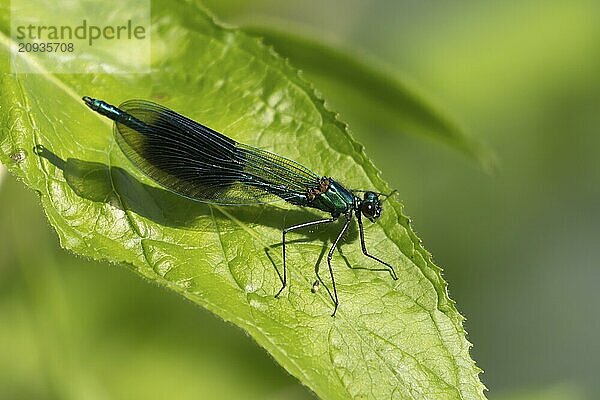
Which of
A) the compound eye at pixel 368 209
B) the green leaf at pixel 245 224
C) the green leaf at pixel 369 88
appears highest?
the green leaf at pixel 369 88

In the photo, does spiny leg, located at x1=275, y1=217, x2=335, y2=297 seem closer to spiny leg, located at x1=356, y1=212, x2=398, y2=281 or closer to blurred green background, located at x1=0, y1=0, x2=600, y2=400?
spiny leg, located at x1=356, y1=212, x2=398, y2=281

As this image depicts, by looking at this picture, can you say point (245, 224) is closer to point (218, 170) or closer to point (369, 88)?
point (218, 170)

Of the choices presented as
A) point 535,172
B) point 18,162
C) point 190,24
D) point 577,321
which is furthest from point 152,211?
point 577,321

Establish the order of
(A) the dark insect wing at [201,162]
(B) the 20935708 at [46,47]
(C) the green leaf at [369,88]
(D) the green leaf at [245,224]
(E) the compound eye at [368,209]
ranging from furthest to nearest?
(C) the green leaf at [369,88], (E) the compound eye at [368,209], (A) the dark insect wing at [201,162], (B) the 20935708 at [46,47], (D) the green leaf at [245,224]

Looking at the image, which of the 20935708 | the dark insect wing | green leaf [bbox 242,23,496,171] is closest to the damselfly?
the dark insect wing

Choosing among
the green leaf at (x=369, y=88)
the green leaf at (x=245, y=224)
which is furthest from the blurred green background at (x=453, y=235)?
the green leaf at (x=245, y=224)

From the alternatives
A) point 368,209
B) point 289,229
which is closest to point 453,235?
point 368,209

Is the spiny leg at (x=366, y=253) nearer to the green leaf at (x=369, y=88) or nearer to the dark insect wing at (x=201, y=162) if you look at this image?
the dark insect wing at (x=201, y=162)
